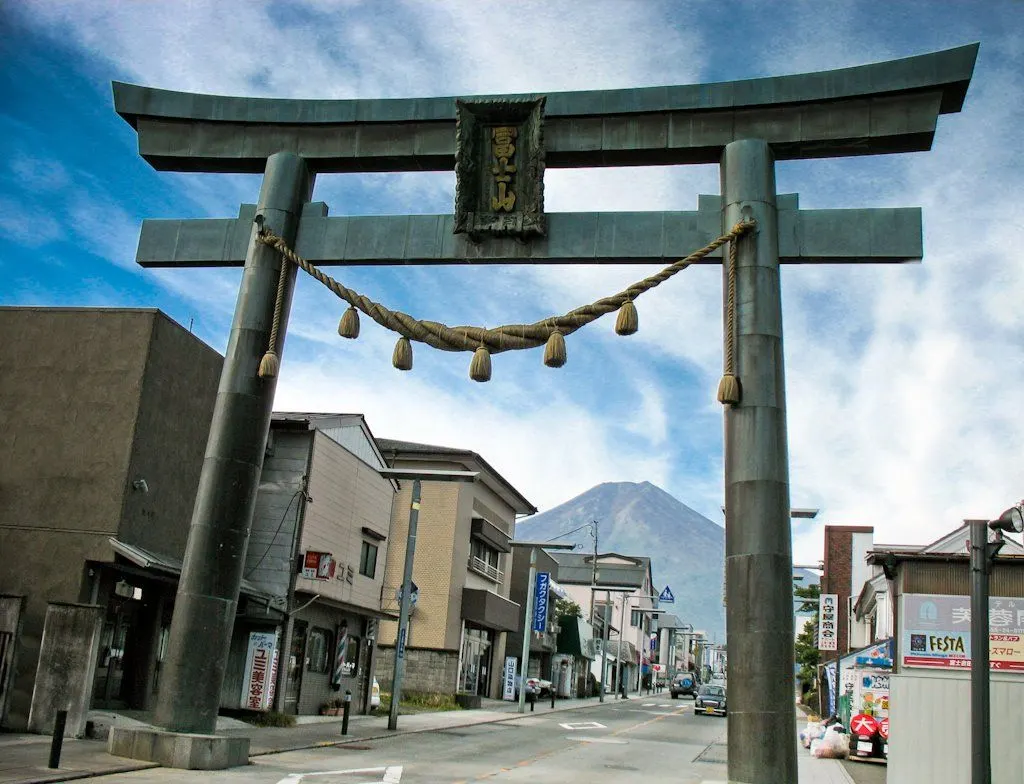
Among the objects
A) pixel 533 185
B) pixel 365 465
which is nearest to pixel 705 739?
pixel 365 465

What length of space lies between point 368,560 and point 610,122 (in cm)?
2347

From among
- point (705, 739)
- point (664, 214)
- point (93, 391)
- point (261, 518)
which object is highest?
point (664, 214)

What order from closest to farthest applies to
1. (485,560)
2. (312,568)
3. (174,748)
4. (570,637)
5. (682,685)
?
1. (174,748)
2. (312,568)
3. (485,560)
4. (570,637)
5. (682,685)

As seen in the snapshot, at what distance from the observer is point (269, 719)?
2600cm

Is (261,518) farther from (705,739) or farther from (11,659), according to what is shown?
(705,739)

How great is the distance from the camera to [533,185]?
14.2m

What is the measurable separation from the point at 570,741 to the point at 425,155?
754 inches

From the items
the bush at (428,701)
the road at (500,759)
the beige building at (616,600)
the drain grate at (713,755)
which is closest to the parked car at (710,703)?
the bush at (428,701)

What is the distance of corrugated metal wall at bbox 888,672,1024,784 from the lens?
47.9 ft

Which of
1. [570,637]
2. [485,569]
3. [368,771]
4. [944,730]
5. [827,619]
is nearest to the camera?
[944,730]

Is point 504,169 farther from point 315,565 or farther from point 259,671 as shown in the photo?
point 315,565

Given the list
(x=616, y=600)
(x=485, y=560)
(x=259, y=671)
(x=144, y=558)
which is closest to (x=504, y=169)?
(x=144, y=558)

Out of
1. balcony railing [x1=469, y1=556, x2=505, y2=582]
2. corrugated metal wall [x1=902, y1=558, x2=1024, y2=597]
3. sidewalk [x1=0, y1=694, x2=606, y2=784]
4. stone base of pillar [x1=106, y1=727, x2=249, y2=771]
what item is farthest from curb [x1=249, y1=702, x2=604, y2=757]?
corrugated metal wall [x1=902, y1=558, x2=1024, y2=597]

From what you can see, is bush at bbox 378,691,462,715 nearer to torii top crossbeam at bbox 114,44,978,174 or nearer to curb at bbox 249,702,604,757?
curb at bbox 249,702,604,757
